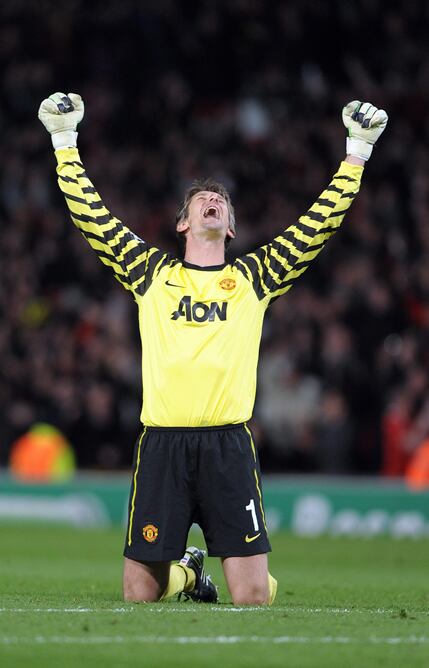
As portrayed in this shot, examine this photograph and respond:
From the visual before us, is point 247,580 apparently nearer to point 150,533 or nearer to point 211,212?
point 150,533

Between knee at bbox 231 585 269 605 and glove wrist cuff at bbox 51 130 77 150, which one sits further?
glove wrist cuff at bbox 51 130 77 150

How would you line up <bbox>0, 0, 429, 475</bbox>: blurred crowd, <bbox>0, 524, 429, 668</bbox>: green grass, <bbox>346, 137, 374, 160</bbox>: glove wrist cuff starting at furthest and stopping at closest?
<bbox>0, 0, 429, 475</bbox>: blurred crowd
<bbox>346, 137, 374, 160</bbox>: glove wrist cuff
<bbox>0, 524, 429, 668</bbox>: green grass

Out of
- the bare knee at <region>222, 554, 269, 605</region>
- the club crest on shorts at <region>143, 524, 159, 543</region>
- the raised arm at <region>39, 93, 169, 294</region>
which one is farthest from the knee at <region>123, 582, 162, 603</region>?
the raised arm at <region>39, 93, 169, 294</region>

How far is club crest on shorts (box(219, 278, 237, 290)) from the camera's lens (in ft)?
25.4

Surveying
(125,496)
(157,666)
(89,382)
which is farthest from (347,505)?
(157,666)

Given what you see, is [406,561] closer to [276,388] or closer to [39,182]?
[276,388]

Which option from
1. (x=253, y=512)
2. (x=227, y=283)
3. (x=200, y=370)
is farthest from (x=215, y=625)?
(x=227, y=283)

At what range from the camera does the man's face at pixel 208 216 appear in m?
7.75

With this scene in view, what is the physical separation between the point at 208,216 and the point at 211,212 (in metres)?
0.03

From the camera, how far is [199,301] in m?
7.70

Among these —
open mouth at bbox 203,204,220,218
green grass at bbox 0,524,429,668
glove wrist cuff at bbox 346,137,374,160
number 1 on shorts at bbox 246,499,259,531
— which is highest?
glove wrist cuff at bbox 346,137,374,160

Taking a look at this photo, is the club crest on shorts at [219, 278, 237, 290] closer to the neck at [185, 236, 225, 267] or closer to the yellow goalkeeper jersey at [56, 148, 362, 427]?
the yellow goalkeeper jersey at [56, 148, 362, 427]

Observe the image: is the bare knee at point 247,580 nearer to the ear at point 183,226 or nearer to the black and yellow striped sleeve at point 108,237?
the black and yellow striped sleeve at point 108,237

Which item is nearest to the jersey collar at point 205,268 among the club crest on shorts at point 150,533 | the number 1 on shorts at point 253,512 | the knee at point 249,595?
the number 1 on shorts at point 253,512
